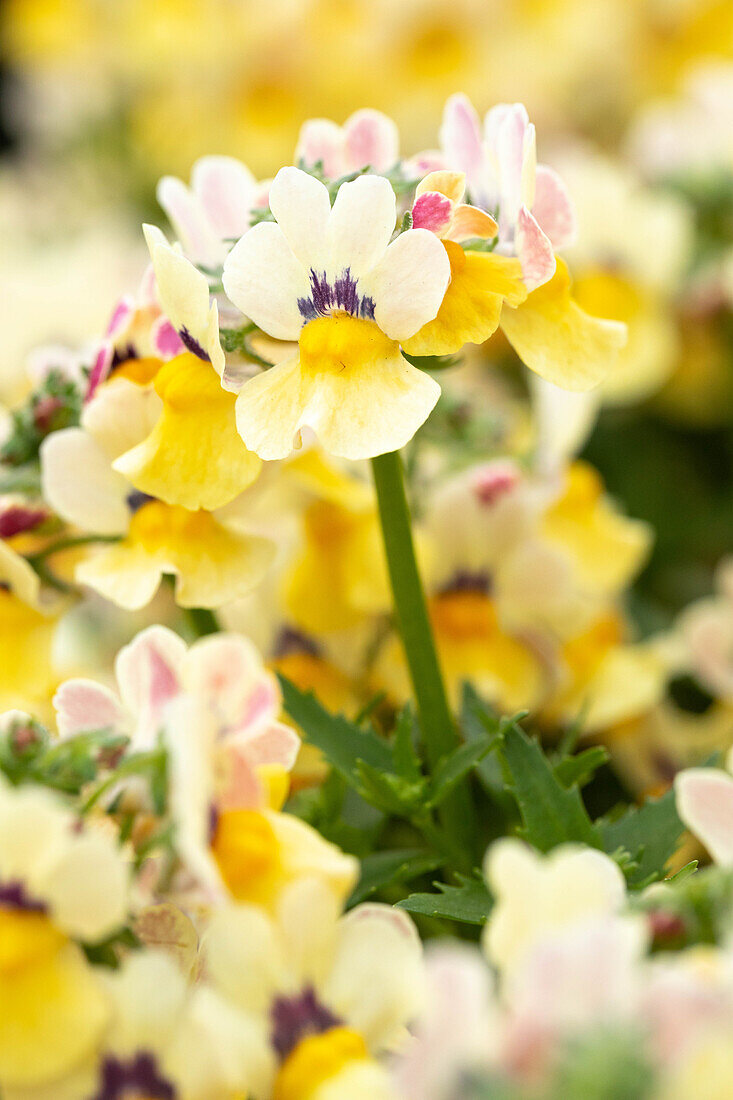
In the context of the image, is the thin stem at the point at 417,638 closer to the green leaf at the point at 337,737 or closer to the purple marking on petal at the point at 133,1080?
the green leaf at the point at 337,737

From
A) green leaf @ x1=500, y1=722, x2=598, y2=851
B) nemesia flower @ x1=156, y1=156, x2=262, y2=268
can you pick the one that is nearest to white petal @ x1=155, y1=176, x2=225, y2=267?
nemesia flower @ x1=156, y1=156, x2=262, y2=268

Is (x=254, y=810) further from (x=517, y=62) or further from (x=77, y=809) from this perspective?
(x=517, y=62)

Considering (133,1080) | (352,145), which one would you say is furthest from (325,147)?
(133,1080)

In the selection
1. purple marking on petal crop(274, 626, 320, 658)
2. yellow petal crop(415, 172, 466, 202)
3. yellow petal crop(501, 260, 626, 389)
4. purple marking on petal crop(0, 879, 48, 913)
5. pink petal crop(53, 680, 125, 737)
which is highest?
yellow petal crop(415, 172, 466, 202)

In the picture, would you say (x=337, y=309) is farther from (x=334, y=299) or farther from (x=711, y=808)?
(x=711, y=808)

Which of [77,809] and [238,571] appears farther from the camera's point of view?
[238,571]

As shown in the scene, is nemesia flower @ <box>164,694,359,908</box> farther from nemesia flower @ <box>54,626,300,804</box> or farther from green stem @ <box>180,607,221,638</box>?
green stem @ <box>180,607,221,638</box>

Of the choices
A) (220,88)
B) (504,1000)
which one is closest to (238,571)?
(504,1000)
